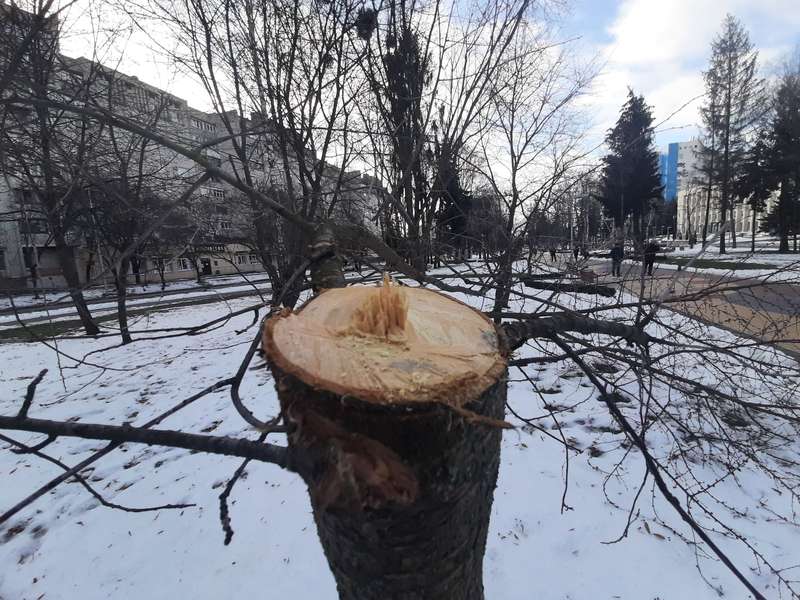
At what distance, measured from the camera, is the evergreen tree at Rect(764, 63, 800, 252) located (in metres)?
19.8

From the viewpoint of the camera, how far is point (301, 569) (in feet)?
7.55

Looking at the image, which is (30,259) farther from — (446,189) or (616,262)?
(616,262)

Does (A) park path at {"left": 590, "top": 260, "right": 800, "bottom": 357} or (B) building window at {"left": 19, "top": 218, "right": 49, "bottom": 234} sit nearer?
A: (A) park path at {"left": 590, "top": 260, "right": 800, "bottom": 357}

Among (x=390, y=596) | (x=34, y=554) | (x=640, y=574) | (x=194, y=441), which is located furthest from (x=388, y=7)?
(x=34, y=554)

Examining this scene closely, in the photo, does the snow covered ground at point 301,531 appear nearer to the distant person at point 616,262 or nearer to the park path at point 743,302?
the park path at point 743,302

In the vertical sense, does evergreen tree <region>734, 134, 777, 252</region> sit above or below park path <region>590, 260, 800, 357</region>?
above

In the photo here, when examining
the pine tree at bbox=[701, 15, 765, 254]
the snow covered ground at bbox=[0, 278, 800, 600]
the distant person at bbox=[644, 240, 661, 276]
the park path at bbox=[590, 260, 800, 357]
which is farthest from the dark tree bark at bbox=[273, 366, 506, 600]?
the pine tree at bbox=[701, 15, 765, 254]

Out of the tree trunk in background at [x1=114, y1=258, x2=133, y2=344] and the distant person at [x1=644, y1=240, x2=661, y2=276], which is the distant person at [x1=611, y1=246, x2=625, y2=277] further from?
the tree trunk in background at [x1=114, y1=258, x2=133, y2=344]

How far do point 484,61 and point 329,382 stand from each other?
12.3ft

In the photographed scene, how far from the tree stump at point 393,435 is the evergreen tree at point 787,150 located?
1092 inches

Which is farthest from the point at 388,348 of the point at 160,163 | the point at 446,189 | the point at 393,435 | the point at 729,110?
the point at 729,110

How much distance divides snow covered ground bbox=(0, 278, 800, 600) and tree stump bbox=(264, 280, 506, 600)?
924 millimetres

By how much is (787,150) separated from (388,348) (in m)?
30.4

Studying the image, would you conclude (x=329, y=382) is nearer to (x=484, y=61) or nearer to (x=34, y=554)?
(x=34, y=554)
